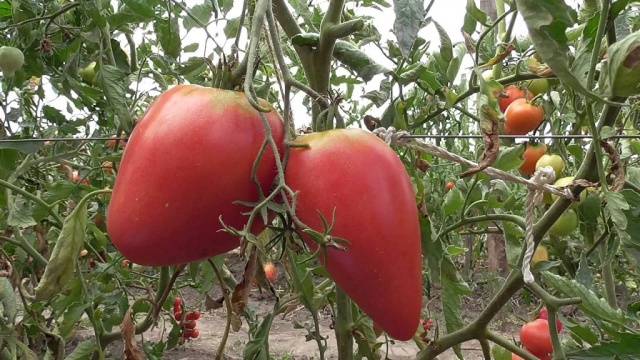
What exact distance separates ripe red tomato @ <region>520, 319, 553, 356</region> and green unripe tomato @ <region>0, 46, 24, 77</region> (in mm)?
916

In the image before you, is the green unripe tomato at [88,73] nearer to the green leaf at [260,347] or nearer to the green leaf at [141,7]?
the green leaf at [141,7]

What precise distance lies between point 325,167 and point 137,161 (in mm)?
134

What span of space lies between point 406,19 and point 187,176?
183 millimetres

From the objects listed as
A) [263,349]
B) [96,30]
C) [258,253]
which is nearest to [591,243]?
[263,349]

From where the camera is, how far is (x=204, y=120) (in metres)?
0.43

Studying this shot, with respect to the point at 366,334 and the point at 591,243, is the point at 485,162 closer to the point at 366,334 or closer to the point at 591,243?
the point at 366,334

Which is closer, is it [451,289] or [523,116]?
[451,289]

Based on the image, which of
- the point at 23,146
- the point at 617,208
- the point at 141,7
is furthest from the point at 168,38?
the point at 617,208

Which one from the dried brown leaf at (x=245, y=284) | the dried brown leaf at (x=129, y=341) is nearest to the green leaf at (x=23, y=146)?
the dried brown leaf at (x=129, y=341)

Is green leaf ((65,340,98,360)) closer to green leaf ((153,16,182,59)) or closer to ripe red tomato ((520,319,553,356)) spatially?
green leaf ((153,16,182,59))

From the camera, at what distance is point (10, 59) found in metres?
0.89

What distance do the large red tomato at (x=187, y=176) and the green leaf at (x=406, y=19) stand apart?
12 cm

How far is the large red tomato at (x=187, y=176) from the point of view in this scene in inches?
16.8

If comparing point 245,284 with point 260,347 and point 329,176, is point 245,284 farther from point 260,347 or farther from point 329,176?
point 260,347
